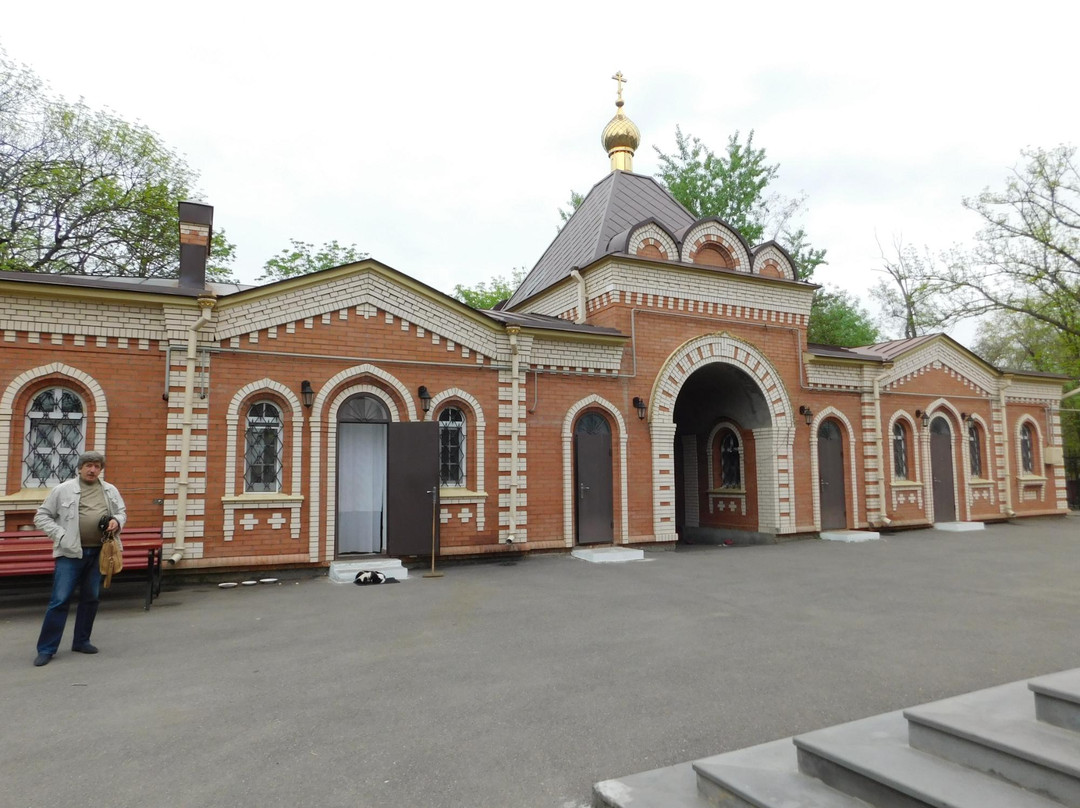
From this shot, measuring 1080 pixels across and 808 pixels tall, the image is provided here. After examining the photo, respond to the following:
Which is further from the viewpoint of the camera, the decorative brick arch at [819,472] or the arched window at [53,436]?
the decorative brick arch at [819,472]

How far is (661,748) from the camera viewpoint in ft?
11.1

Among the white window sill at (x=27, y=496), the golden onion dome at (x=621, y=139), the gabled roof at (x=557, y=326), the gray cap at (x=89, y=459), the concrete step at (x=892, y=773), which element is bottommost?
the concrete step at (x=892, y=773)

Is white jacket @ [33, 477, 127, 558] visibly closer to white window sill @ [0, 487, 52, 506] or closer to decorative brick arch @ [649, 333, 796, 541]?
white window sill @ [0, 487, 52, 506]

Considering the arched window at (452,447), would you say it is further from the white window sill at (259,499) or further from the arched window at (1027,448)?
the arched window at (1027,448)

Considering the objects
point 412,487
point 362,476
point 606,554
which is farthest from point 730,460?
point 362,476

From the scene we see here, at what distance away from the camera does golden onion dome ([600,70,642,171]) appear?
53.2 feet

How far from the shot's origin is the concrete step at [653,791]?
273 cm

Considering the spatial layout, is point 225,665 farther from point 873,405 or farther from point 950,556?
point 873,405

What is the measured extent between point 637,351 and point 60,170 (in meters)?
18.0

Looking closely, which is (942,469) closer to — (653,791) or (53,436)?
(653,791)

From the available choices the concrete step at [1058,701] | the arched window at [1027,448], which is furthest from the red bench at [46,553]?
the arched window at [1027,448]

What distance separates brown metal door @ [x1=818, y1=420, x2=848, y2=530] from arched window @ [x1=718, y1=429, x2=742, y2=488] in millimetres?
1665

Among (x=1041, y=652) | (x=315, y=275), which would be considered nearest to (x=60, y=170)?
(x=315, y=275)

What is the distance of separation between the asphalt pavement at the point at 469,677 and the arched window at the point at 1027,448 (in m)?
10.8
